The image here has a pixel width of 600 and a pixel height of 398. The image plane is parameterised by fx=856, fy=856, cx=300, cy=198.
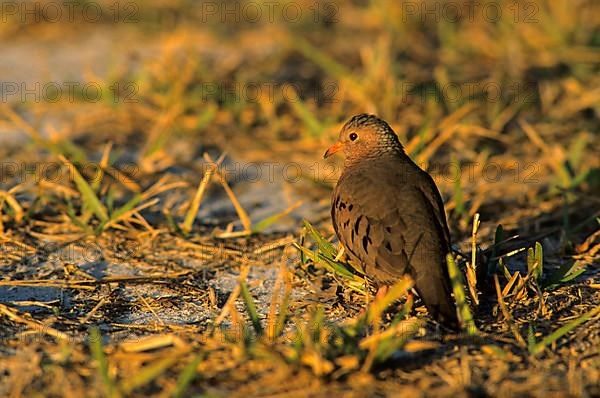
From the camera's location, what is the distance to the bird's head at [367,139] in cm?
459

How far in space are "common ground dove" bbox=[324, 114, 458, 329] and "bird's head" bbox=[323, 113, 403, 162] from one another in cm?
14

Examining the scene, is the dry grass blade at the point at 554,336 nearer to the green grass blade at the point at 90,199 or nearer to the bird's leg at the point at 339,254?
the bird's leg at the point at 339,254

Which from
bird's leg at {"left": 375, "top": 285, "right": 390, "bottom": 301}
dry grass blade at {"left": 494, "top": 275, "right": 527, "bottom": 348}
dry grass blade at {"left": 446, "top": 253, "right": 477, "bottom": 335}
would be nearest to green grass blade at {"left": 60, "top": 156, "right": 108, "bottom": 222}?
bird's leg at {"left": 375, "top": 285, "right": 390, "bottom": 301}

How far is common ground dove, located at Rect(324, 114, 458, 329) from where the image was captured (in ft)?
12.2

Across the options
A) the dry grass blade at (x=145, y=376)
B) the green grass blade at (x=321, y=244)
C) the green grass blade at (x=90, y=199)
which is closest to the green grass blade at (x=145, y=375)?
the dry grass blade at (x=145, y=376)

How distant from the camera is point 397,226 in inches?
153

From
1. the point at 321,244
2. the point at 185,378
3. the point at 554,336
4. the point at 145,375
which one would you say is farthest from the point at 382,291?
the point at 145,375

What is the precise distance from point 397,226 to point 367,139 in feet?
2.84

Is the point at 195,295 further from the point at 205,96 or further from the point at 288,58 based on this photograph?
the point at 288,58

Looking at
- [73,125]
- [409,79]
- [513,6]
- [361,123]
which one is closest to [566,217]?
[361,123]

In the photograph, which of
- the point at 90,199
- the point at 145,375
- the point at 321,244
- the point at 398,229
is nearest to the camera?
the point at 145,375

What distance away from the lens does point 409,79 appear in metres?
7.34

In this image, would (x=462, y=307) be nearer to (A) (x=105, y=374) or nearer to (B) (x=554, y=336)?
(B) (x=554, y=336)

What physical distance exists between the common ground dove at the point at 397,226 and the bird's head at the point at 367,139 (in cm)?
14
